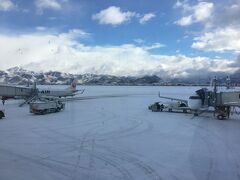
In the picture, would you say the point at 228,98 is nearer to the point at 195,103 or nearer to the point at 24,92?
the point at 195,103

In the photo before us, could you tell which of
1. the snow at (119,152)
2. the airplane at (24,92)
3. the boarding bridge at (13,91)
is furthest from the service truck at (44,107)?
the boarding bridge at (13,91)

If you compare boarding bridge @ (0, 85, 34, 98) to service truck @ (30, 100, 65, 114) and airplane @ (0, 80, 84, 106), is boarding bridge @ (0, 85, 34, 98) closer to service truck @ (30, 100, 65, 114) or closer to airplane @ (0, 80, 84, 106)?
airplane @ (0, 80, 84, 106)

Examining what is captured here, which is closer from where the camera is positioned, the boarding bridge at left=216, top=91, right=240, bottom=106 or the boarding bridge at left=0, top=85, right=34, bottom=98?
the boarding bridge at left=216, top=91, right=240, bottom=106

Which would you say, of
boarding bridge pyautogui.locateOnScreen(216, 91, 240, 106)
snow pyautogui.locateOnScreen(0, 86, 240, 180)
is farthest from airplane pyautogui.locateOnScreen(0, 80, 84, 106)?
boarding bridge pyautogui.locateOnScreen(216, 91, 240, 106)

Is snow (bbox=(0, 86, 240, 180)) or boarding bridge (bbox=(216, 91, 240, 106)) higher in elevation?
boarding bridge (bbox=(216, 91, 240, 106))

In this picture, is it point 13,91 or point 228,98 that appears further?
point 13,91

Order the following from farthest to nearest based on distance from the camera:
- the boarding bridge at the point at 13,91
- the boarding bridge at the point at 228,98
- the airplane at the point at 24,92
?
the airplane at the point at 24,92
the boarding bridge at the point at 13,91
the boarding bridge at the point at 228,98

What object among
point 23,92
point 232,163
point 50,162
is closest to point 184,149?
point 232,163

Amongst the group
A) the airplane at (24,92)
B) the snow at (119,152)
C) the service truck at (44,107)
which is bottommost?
the snow at (119,152)

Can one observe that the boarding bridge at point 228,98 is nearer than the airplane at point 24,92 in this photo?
Yes

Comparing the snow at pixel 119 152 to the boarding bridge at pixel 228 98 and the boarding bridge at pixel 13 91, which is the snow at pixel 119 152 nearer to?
the boarding bridge at pixel 228 98

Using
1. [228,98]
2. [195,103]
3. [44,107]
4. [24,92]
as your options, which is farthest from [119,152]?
[24,92]

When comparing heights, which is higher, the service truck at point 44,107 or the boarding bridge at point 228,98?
the boarding bridge at point 228,98

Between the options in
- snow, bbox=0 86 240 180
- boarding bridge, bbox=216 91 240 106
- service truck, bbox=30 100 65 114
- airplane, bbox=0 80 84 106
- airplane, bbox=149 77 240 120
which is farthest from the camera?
airplane, bbox=0 80 84 106
